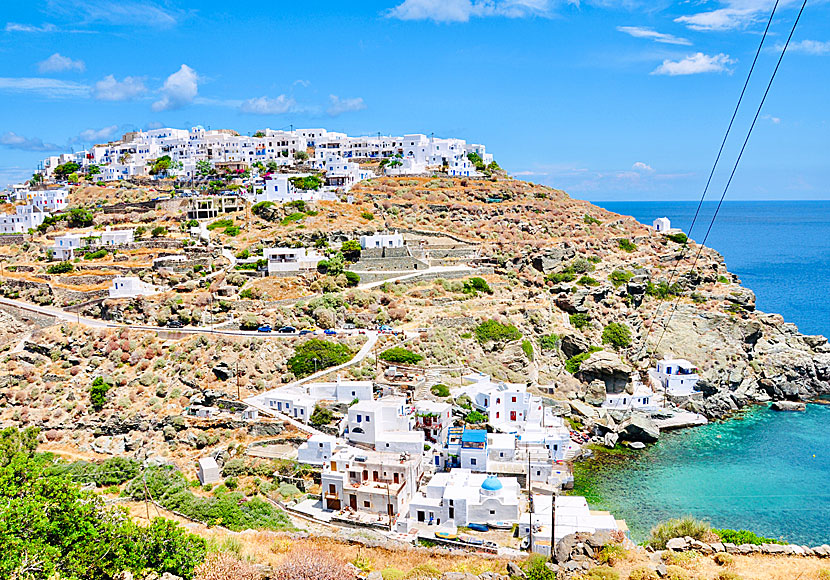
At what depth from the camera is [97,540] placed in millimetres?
13430

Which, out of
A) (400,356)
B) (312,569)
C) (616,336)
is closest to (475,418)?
(400,356)

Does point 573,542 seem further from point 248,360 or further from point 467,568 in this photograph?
point 248,360

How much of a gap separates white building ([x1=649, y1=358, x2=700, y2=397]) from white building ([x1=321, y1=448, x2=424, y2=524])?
66.2 feet

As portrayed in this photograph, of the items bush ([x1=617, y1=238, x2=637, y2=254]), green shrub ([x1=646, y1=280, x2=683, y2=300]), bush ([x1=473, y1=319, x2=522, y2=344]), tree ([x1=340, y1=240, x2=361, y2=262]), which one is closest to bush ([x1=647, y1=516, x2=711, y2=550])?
bush ([x1=473, y1=319, x2=522, y2=344])

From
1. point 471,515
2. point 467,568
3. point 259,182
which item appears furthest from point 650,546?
point 259,182

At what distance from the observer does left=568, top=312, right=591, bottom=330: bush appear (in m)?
44.0

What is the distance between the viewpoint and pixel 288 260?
142 ft

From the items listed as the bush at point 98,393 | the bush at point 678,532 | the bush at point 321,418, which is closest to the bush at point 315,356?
the bush at point 321,418

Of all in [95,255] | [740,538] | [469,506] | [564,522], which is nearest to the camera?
[740,538]

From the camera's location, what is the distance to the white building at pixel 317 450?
26.6 meters

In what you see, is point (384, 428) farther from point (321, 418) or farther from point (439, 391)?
point (439, 391)

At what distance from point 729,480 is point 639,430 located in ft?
16.5

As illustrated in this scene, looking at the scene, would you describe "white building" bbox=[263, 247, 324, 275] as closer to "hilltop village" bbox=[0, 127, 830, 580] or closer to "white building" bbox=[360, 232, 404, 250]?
"hilltop village" bbox=[0, 127, 830, 580]

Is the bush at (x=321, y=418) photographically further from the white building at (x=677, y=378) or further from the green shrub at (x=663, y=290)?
the green shrub at (x=663, y=290)
